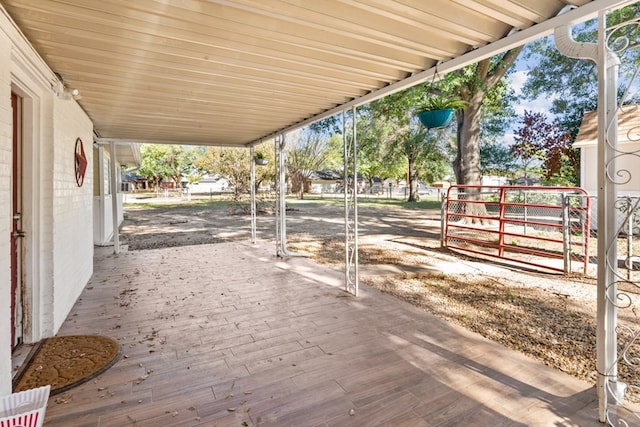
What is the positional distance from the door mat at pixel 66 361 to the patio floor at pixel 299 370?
108mm

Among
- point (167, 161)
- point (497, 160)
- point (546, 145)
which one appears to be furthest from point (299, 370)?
point (167, 161)

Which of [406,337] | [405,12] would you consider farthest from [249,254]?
[405,12]

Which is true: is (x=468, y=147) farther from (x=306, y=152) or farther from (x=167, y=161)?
(x=167, y=161)

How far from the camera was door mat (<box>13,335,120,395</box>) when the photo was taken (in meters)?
2.30

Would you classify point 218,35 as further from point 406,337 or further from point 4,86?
point 406,337

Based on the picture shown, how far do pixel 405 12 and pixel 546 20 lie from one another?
33.7 inches

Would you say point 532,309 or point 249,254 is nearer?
point 532,309

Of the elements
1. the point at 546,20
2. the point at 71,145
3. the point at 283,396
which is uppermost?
the point at 546,20

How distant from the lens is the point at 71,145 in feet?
12.6

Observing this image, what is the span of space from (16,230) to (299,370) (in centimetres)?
258

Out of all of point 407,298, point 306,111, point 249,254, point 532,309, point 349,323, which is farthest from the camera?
point 249,254

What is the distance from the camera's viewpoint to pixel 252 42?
2.45 metres

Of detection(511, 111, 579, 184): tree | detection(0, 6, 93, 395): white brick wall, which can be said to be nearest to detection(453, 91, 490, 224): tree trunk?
detection(511, 111, 579, 184): tree

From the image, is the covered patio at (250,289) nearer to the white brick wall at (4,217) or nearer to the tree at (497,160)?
the white brick wall at (4,217)
